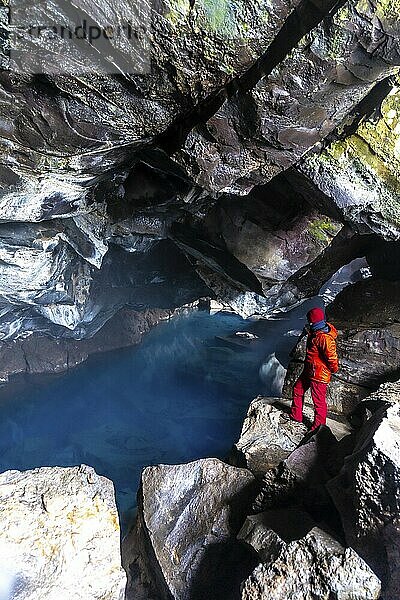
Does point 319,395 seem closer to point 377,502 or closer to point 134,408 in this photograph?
point 377,502

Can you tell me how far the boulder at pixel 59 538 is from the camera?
10.9ft

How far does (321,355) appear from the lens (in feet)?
22.0

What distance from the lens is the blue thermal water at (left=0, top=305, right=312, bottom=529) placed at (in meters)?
11.9

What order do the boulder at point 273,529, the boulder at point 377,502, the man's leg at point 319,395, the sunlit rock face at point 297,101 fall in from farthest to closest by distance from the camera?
the man's leg at point 319,395 < the boulder at point 273,529 < the sunlit rock face at point 297,101 < the boulder at point 377,502

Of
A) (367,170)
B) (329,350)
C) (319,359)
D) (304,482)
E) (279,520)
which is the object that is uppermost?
(367,170)

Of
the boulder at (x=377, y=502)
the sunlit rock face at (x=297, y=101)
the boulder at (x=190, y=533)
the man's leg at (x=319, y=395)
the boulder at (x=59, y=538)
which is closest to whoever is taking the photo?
the boulder at (x=59, y=538)

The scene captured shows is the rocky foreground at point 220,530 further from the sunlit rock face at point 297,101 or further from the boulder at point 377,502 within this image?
the sunlit rock face at point 297,101

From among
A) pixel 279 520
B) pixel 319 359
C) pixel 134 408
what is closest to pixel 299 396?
pixel 319 359

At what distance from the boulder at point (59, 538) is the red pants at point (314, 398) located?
379cm

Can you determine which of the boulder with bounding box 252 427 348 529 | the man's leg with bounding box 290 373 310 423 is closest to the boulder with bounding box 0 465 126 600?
the boulder with bounding box 252 427 348 529

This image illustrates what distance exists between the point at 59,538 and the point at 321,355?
459 centimetres

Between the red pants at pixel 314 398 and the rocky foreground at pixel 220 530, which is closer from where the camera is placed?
the rocky foreground at pixel 220 530

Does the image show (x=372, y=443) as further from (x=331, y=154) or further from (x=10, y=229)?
(x=10, y=229)

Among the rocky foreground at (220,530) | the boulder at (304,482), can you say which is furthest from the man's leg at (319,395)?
the boulder at (304,482)
